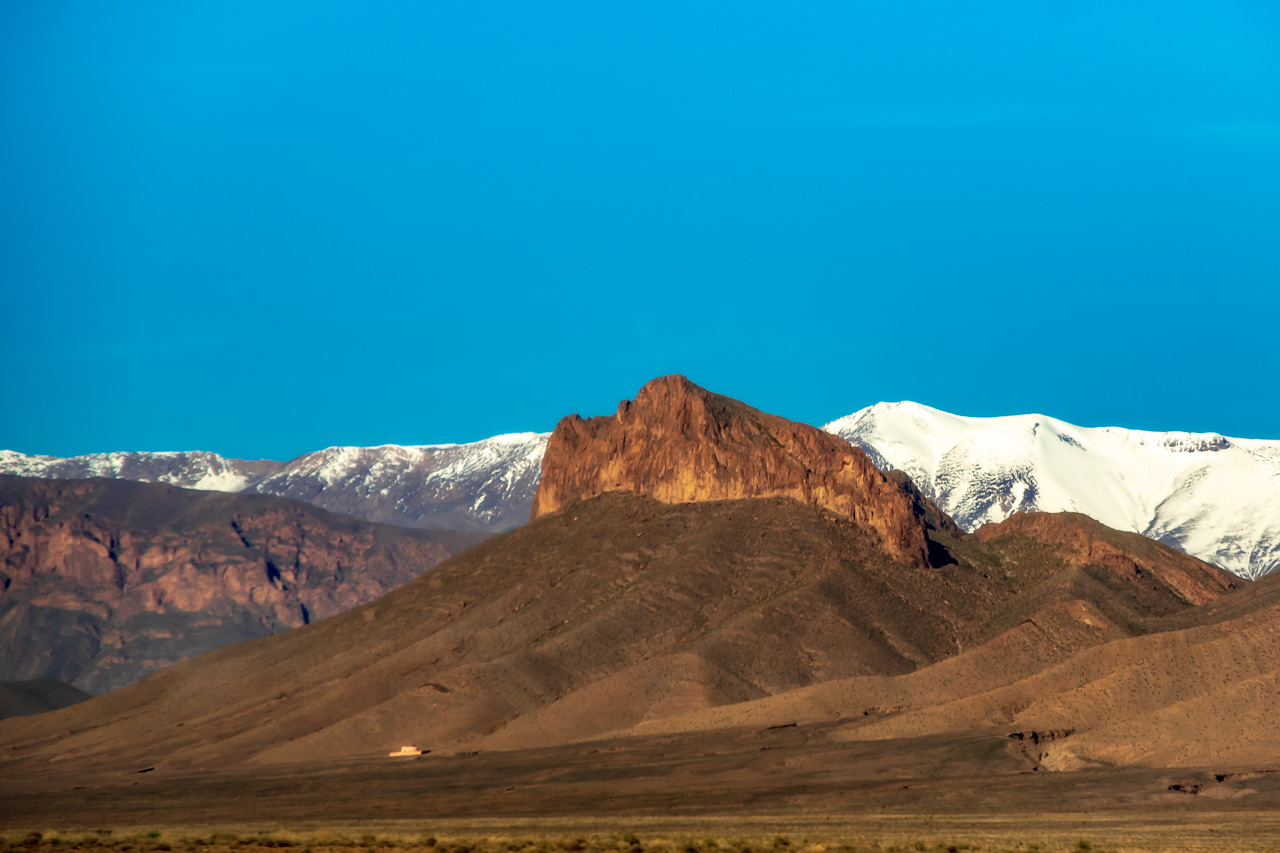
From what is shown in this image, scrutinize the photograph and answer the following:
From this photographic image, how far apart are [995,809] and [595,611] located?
74.5 m

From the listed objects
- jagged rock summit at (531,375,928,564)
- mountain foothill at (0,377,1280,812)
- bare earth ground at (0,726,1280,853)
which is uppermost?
jagged rock summit at (531,375,928,564)

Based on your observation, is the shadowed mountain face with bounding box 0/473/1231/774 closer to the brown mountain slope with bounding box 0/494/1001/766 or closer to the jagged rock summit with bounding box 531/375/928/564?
the brown mountain slope with bounding box 0/494/1001/766

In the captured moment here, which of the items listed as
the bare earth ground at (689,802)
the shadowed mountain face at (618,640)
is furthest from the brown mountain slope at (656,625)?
the bare earth ground at (689,802)

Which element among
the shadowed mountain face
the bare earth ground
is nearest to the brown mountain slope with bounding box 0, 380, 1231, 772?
the shadowed mountain face

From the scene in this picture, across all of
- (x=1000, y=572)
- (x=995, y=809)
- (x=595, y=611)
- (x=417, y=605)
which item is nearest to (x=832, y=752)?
(x=995, y=809)

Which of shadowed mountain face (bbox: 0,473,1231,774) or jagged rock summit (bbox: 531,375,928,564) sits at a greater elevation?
jagged rock summit (bbox: 531,375,928,564)

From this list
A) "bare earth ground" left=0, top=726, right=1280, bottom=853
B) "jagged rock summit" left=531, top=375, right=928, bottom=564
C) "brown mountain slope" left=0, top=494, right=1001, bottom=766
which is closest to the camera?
"bare earth ground" left=0, top=726, right=1280, bottom=853

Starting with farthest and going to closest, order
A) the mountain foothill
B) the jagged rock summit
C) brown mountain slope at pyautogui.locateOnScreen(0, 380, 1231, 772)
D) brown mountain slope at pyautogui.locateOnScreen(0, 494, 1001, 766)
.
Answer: the jagged rock summit < brown mountain slope at pyautogui.locateOnScreen(0, 494, 1001, 766) < brown mountain slope at pyautogui.locateOnScreen(0, 380, 1231, 772) < the mountain foothill

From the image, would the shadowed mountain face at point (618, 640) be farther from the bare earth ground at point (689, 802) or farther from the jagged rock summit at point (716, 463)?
the bare earth ground at point (689, 802)

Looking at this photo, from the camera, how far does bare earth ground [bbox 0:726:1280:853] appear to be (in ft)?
233

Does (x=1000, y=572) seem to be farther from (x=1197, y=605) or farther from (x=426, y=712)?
(x=426, y=712)

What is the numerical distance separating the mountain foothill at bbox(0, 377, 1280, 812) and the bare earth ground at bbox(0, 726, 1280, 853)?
0.95 m

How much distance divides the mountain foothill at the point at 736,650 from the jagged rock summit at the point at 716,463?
0.29 m

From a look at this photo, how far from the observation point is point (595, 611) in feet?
506
